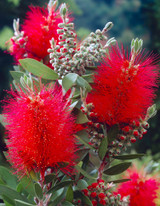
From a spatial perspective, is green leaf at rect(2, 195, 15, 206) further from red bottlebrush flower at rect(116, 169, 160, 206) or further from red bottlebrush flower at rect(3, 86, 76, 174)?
red bottlebrush flower at rect(116, 169, 160, 206)

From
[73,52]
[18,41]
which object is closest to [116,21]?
[18,41]

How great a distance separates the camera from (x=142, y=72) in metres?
0.48

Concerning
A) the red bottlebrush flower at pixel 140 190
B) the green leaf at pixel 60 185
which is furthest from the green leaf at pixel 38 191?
the red bottlebrush flower at pixel 140 190

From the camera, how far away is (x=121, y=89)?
468mm

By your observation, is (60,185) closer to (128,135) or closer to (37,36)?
(128,135)

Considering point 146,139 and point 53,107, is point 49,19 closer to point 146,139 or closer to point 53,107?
point 53,107

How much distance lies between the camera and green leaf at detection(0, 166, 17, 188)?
0.53m

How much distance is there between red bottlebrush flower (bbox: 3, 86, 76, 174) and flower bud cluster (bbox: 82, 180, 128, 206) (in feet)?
0.22

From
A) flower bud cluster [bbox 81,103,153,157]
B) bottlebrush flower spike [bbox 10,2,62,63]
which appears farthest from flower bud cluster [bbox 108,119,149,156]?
bottlebrush flower spike [bbox 10,2,62,63]

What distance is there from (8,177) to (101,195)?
0.17 meters

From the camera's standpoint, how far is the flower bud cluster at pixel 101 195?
1.63ft

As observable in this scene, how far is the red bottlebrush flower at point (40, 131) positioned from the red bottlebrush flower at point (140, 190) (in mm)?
218

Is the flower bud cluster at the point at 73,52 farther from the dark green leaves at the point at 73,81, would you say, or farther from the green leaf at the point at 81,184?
the green leaf at the point at 81,184

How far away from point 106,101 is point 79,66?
0.07 m
